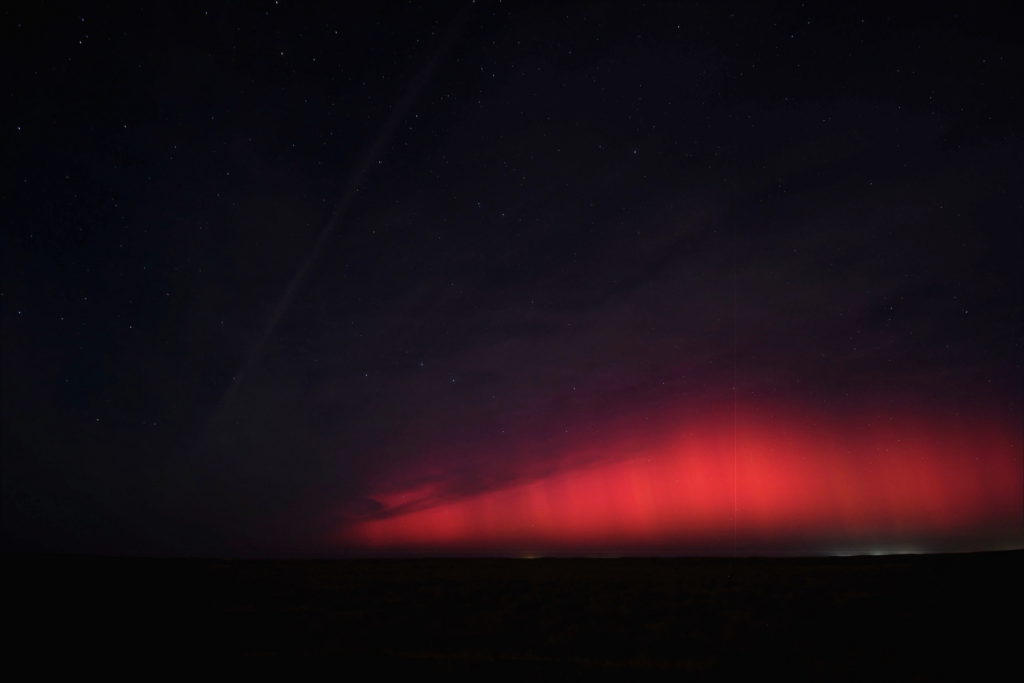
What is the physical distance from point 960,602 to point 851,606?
3292 millimetres

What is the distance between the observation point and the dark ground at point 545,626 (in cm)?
989

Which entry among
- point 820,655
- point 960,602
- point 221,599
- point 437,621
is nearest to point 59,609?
point 221,599

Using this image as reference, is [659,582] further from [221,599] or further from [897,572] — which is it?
[221,599]

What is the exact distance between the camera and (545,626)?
1380 cm

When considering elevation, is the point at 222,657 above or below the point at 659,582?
above

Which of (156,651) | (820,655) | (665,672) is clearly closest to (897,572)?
(820,655)

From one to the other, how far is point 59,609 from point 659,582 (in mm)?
22808

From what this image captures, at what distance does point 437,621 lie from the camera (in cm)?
1470

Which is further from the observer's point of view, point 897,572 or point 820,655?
point 897,572

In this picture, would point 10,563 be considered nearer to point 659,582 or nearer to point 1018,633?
point 659,582

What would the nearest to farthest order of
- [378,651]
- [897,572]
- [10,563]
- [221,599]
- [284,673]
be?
[284,673], [378,651], [221,599], [897,572], [10,563]

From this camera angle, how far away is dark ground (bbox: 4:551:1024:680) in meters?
9.89

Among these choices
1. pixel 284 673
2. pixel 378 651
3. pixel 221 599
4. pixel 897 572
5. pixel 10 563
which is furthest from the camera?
pixel 10 563

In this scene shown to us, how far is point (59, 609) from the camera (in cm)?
1667
